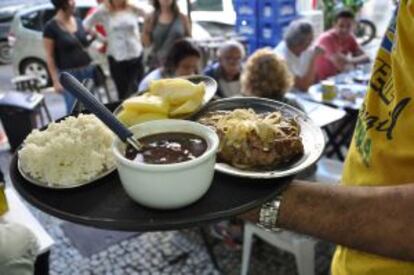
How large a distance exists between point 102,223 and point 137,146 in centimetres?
15

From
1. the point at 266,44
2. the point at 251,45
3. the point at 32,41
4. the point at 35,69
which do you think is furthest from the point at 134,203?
the point at 35,69

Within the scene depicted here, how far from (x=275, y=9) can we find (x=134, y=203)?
5312 millimetres

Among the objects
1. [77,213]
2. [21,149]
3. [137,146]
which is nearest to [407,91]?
[137,146]

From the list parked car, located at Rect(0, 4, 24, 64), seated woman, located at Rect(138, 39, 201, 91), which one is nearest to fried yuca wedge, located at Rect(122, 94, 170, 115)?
seated woman, located at Rect(138, 39, 201, 91)

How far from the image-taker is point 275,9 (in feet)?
18.2

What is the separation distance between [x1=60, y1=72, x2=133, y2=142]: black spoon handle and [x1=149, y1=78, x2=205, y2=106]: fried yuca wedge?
213 mm

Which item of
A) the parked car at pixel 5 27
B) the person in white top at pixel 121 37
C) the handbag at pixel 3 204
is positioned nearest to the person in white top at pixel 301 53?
the person in white top at pixel 121 37

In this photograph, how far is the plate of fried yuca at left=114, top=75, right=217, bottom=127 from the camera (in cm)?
88

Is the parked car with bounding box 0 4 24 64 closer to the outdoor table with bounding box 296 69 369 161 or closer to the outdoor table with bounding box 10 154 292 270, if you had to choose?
the outdoor table with bounding box 296 69 369 161

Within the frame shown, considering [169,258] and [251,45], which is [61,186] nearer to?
[169,258]

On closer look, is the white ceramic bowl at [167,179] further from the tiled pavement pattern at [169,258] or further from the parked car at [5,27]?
the parked car at [5,27]

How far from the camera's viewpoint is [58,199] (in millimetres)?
731

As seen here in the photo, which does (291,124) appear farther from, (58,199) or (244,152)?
(58,199)

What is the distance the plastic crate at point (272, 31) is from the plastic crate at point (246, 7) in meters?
0.24
